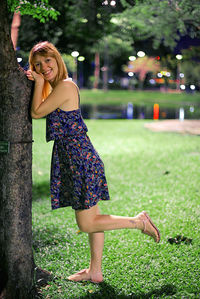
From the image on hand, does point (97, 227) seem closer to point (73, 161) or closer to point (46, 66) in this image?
point (73, 161)

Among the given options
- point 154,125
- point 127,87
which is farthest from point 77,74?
point 154,125

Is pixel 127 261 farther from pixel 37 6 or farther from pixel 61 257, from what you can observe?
pixel 37 6

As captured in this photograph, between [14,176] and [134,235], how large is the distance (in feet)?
6.23

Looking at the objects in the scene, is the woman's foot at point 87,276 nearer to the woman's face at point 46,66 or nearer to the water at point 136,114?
the woman's face at point 46,66

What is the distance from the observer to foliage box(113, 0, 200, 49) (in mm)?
4301

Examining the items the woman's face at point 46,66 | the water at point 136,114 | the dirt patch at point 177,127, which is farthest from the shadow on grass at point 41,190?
the water at point 136,114

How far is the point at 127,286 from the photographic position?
2965 millimetres

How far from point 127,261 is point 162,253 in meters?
0.38

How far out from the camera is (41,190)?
6.10 metres

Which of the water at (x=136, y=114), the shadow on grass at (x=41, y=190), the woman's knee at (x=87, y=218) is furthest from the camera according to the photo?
the water at (x=136, y=114)

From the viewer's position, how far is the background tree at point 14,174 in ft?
8.13

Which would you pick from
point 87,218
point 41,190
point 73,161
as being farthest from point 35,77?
point 41,190

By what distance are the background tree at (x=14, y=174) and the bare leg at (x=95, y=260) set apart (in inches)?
19.5

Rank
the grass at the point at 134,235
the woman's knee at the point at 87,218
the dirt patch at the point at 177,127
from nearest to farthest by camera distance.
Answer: the woman's knee at the point at 87,218 → the grass at the point at 134,235 → the dirt patch at the point at 177,127
